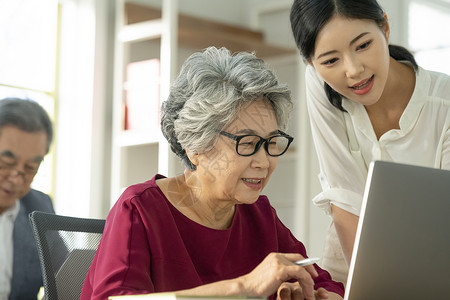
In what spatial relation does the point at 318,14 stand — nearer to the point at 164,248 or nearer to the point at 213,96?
the point at 213,96

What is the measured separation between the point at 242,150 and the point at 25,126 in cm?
133

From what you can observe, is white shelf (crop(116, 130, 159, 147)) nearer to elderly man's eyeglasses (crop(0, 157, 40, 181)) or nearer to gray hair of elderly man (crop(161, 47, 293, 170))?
elderly man's eyeglasses (crop(0, 157, 40, 181))

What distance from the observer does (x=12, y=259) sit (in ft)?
7.72

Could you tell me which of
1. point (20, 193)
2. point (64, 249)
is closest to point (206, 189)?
point (64, 249)

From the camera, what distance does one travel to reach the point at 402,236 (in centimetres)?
108

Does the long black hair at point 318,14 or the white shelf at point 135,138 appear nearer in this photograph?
the long black hair at point 318,14

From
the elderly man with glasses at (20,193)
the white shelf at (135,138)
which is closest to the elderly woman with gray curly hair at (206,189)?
the elderly man with glasses at (20,193)

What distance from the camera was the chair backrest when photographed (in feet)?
5.11

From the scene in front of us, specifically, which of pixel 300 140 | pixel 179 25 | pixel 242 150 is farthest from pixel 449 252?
pixel 179 25

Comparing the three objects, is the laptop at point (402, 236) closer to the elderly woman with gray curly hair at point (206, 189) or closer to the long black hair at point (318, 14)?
the elderly woman with gray curly hair at point (206, 189)

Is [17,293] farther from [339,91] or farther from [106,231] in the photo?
[339,91]

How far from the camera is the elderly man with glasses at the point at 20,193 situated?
231 cm

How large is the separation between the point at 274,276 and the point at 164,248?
1.15 ft

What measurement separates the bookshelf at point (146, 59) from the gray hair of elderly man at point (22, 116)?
4.58ft
